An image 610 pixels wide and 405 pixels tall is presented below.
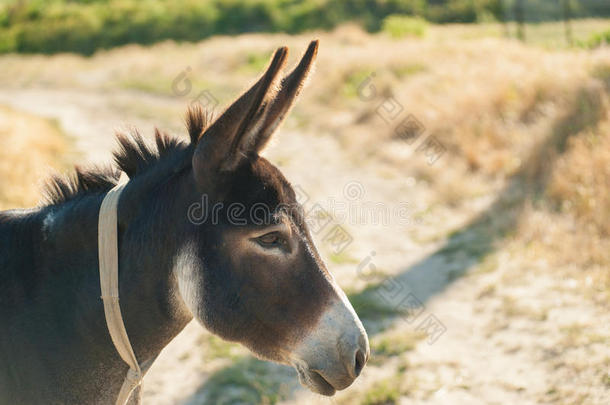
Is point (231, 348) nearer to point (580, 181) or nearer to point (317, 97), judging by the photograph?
point (580, 181)

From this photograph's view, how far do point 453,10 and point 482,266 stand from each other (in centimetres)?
2448

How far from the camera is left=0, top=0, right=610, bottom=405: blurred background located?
14.2 feet

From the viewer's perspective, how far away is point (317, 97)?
14.1 m

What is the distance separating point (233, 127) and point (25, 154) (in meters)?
7.96

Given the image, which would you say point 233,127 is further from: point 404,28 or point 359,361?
point 404,28

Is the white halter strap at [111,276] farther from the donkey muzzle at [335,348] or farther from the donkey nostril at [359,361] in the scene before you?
the donkey nostril at [359,361]

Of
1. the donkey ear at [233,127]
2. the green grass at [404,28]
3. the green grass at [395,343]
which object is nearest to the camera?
the donkey ear at [233,127]

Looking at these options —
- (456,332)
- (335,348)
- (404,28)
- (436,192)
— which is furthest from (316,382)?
(404,28)

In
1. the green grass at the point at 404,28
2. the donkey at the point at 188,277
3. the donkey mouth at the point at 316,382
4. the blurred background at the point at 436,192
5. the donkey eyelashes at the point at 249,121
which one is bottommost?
the green grass at the point at 404,28

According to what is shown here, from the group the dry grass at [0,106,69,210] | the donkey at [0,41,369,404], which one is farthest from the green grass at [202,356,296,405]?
the dry grass at [0,106,69,210]

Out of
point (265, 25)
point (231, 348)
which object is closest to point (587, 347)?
point (231, 348)

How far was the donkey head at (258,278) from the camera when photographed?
1996 mm

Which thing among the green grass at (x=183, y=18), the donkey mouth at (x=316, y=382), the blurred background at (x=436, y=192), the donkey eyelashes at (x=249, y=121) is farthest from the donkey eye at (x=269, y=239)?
the green grass at (x=183, y=18)

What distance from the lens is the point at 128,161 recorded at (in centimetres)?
228
